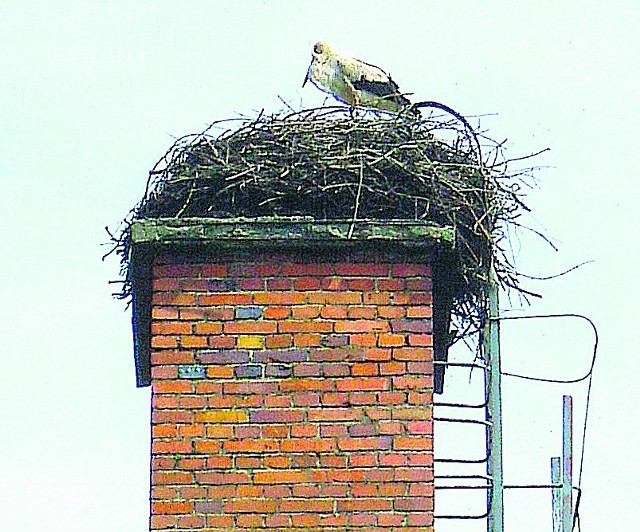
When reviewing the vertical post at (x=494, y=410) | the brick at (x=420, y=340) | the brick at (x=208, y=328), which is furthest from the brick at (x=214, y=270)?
the vertical post at (x=494, y=410)

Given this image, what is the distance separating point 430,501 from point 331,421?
0.58 metres

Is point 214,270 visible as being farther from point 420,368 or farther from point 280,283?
point 420,368

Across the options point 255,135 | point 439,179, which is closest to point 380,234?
point 439,179

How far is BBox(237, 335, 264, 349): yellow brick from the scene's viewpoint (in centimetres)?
673

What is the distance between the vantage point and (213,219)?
22.4 ft

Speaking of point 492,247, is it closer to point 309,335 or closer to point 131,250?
point 309,335

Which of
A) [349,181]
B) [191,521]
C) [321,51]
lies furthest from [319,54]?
[191,521]

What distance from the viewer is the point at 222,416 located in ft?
21.7

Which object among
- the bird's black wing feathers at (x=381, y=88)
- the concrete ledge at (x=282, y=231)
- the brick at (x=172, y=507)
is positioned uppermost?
the bird's black wing feathers at (x=381, y=88)

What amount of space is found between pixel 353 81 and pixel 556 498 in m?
3.20

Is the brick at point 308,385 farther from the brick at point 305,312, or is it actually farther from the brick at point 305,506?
the brick at point 305,506

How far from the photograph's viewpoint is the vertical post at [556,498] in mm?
6992

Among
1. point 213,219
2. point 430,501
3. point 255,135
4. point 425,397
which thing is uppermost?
point 255,135

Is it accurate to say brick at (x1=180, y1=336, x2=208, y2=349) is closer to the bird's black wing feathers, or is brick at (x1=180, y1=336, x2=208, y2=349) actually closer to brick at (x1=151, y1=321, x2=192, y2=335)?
brick at (x1=151, y1=321, x2=192, y2=335)
